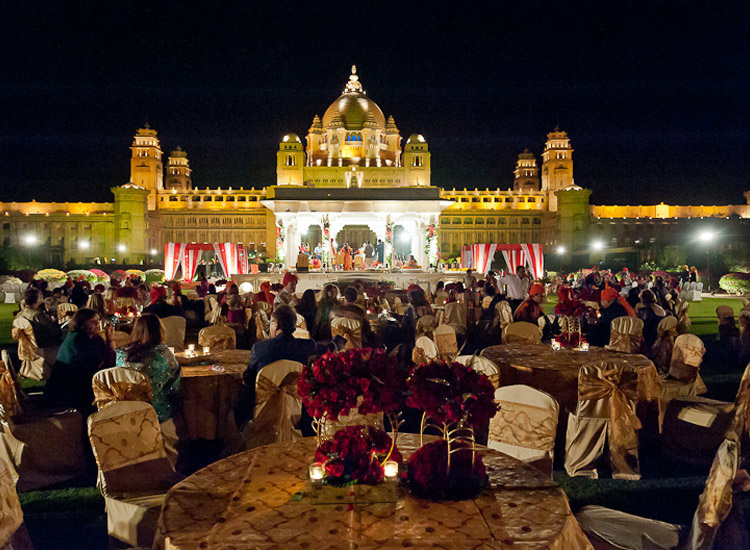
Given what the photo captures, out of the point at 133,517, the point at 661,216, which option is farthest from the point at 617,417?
the point at 661,216

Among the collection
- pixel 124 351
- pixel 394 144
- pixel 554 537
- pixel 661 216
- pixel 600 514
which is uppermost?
pixel 394 144

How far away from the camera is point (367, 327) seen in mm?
7348

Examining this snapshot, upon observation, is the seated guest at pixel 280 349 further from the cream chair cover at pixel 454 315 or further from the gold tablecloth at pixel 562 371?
the cream chair cover at pixel 454 315

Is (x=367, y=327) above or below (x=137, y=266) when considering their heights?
below

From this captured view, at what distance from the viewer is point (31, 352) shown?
7.98 meters

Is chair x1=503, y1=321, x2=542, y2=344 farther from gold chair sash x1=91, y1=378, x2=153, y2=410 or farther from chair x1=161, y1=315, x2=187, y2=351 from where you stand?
gold chair sash x1=91, y1=378, x2=153, y2=410

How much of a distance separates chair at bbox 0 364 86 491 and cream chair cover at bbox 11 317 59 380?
328 centimetres

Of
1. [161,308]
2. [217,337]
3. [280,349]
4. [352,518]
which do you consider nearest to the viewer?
[352,518]

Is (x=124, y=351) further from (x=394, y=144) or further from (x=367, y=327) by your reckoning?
(x=394, y=144)

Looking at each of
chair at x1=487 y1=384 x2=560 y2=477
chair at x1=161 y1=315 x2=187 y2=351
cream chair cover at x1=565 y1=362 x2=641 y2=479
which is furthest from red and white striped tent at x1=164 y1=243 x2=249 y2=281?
chair at x1=487 y1=384 x2=560 y2=477

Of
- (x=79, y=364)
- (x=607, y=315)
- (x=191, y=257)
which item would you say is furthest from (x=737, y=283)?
(x=79, y=364)

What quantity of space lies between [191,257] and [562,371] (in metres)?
19.5

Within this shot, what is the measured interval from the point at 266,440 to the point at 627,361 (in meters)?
3.59

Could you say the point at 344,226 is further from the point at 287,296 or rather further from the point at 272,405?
the point at 272,405
